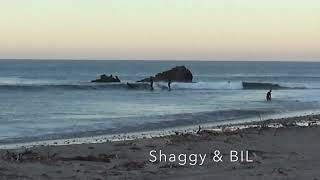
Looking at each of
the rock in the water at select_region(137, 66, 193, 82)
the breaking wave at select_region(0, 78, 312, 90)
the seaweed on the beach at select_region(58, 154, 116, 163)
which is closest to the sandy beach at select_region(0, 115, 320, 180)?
the seaweed on the beach at select_region(58, 154, 116, 163)

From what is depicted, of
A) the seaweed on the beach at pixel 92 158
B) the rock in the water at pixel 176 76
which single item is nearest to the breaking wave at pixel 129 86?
the rock in the water at pixel 176 76

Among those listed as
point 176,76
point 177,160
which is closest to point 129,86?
point 176,76

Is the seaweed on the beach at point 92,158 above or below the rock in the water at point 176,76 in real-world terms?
below

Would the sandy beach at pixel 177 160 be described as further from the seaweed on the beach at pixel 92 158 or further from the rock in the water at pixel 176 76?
the rock in the water at pixel 176 76

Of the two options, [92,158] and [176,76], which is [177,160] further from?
[176,76]

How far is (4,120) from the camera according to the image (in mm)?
21547

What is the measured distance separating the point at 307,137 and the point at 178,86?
4596 cm

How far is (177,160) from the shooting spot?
10477 mm

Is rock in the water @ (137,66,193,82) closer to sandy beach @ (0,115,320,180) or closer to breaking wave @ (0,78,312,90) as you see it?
breaking wave @ (0,78,312,90)

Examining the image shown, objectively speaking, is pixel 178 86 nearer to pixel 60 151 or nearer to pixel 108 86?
pixel 108 86

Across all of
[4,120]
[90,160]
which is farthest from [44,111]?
[90,160]

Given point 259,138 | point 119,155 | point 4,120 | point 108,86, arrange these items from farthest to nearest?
point 108,86 → point 4,120 → point 259,138 → point 119,155

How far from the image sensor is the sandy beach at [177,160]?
8.88 meters

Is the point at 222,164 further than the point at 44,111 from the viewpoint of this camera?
No
